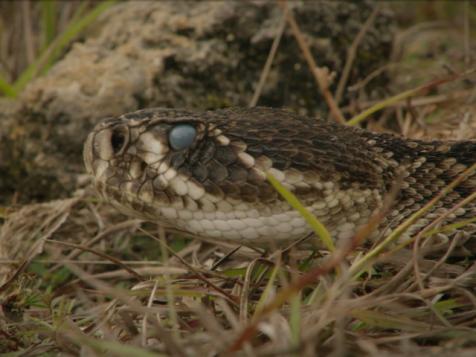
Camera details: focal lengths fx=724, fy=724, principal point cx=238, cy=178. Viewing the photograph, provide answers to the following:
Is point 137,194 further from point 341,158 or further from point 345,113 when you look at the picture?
point 345,113

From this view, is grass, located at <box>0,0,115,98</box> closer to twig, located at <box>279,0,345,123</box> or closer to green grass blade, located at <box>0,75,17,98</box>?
green grass blade, located at <box>0,75,17,98</box>

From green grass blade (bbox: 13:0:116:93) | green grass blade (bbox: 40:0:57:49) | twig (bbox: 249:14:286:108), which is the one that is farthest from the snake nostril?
green grass blade (bbox: 40:0:57:49)

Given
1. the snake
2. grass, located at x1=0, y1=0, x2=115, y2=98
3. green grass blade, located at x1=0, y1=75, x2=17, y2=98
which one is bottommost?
green grass blade, located at x1=0, y1=75, x2=17, y2=98

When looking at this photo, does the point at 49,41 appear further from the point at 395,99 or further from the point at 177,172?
the point at 177,172

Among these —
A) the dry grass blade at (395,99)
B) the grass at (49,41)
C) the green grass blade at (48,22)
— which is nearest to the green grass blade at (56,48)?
the grass at (49,41)

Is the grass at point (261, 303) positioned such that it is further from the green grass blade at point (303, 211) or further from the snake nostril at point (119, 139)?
the snake nostril at point (119, 139)

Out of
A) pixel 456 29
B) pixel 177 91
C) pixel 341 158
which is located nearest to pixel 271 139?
pixel 341 158
